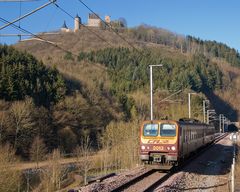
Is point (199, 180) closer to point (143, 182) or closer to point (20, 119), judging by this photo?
point (143, 182)

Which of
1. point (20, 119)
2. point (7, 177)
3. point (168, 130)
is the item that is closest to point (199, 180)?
point (168, 130)

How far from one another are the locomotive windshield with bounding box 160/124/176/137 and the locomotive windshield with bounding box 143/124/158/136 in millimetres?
330

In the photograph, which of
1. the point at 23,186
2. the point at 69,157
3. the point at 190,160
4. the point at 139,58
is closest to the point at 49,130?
the point at 69,157

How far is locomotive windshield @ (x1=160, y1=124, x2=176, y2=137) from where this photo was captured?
21.6 m

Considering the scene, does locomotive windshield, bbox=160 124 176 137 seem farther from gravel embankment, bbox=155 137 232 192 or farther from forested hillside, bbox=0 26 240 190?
forested hillside, bbox=0 26 240 190

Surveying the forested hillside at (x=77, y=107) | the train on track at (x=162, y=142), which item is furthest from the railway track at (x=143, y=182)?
the forested hillside at (x=77, y=107)

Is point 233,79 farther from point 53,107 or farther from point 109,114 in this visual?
point 53,107

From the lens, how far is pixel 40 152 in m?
57.8

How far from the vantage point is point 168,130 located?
2175 cm

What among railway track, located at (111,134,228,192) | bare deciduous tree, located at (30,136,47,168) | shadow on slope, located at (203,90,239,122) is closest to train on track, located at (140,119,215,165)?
railway track, located at (111,134,228,192)

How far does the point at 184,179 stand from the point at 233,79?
169 metres

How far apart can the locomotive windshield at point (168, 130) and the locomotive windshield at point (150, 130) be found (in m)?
0.33

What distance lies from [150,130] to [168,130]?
1.01 m

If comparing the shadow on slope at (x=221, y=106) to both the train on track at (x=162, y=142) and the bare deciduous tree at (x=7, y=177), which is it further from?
A: the train on track at (x=162, y=142)
